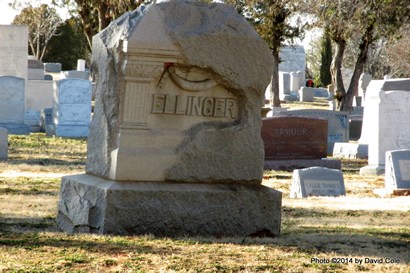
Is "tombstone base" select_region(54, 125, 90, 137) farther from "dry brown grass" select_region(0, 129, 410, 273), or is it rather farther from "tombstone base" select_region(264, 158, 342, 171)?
"dry brown grass" select_region(0, 129, 410, 273)

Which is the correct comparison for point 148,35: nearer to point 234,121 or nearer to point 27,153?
point 234,121

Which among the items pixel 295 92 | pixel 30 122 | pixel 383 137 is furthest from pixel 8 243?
pixel 295 92

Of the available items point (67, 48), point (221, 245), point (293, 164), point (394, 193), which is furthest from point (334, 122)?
point (67, 48)

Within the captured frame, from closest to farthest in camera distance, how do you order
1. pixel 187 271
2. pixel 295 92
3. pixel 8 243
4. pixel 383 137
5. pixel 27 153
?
pixel 187 271
pixel 8 243
pixel 383 137
pixel 27 153
pixel 295 92

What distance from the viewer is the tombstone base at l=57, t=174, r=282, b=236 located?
8070 mm

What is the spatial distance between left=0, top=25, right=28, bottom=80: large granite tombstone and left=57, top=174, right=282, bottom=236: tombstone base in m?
21.6

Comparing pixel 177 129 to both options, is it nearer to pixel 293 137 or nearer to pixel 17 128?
pixel 293 137

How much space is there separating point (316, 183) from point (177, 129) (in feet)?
18.5

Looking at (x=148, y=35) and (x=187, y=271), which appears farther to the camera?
(x=148, y=35)

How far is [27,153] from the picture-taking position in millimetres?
19594

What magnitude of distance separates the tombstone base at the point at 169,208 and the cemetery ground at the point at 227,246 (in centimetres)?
19

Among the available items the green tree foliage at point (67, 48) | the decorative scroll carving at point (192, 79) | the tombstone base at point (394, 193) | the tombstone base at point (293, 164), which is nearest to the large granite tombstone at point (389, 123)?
the tombstone base at point (293, 164)

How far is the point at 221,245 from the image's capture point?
7.65m

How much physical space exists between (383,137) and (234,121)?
386 inches
